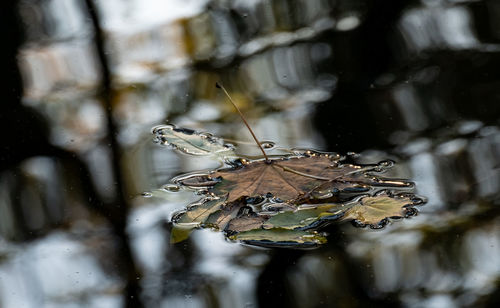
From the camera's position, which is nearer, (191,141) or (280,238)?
(280,238)

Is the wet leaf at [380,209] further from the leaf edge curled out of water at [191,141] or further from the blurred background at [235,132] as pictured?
the leaf edge curled out of water at [191,141]

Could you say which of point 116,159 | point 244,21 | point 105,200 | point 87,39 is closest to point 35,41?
point 87,39

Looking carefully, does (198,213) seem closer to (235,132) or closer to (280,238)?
(280,238)

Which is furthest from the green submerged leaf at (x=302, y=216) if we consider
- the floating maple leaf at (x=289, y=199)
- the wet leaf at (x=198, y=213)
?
the wet leaf at (x=198, y=213)

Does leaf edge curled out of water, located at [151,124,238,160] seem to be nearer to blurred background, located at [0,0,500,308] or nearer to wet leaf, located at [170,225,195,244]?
blurred background, located at [0,0,500,308]

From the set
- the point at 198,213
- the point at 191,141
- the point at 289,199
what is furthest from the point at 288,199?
the point at 191,141

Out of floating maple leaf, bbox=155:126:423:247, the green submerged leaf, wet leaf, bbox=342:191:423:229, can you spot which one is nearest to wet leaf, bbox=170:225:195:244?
floating maple leaf, bbox=155:126:423:247

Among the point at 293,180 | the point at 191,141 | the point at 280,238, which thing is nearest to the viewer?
the point at 280,238
